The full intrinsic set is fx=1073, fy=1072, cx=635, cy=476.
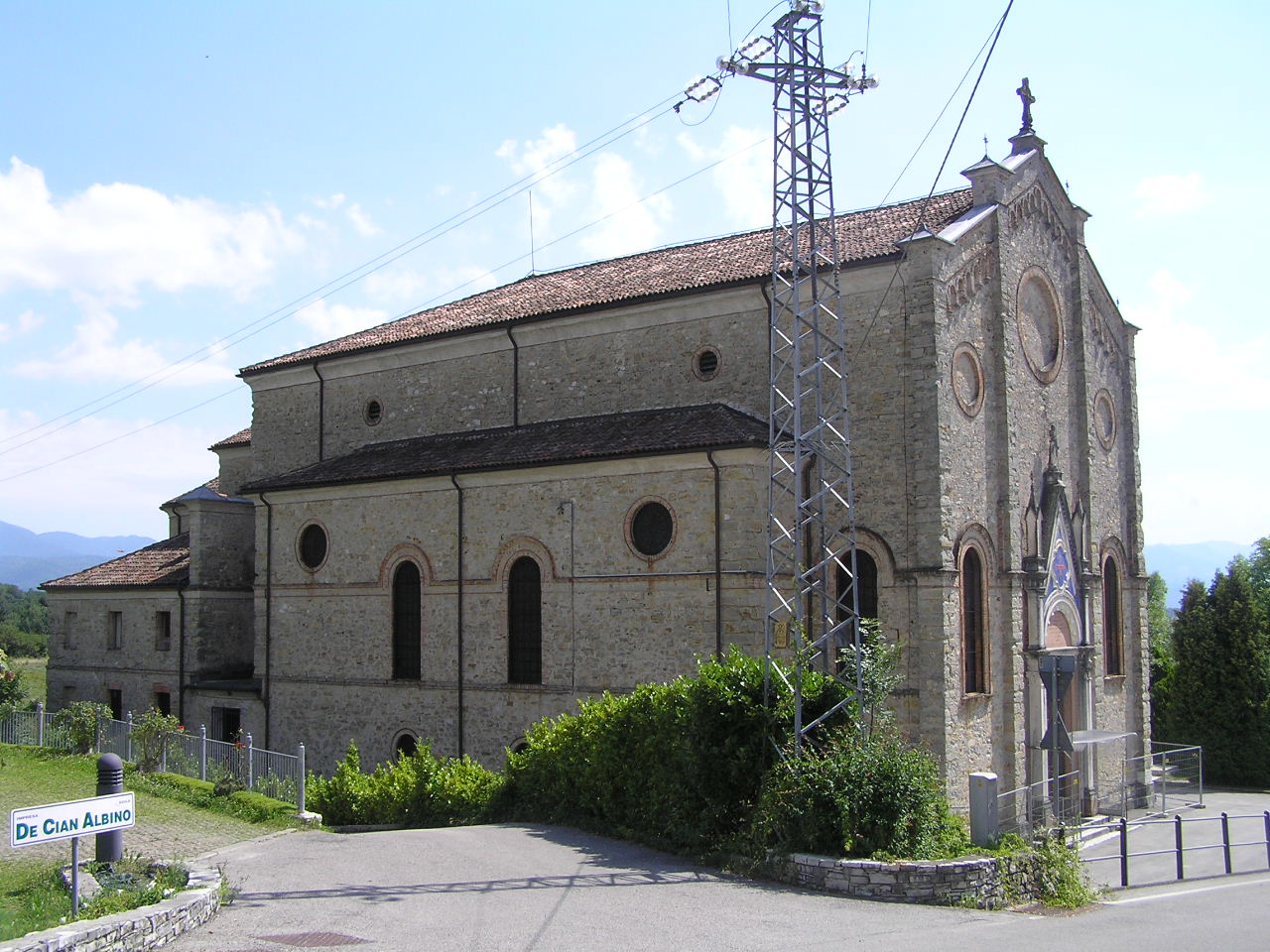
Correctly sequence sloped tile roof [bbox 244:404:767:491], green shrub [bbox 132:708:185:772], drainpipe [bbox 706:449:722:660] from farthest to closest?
sloped tile roof [bbox 244:404:767:491] < green shrub [bbox 132:708:185:772] < drainpipe [bbox 706:449:722:660]

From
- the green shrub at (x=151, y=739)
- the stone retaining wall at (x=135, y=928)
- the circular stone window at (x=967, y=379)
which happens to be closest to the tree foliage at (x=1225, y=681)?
the circular stone window at (x=967, y=379)

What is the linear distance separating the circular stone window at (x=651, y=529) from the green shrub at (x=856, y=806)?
713cm

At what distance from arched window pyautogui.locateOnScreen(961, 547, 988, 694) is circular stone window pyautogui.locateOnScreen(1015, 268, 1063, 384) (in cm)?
539

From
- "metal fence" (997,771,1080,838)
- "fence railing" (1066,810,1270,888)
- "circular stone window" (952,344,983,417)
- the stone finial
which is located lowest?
"fence railing" (1066,810,1270,888)

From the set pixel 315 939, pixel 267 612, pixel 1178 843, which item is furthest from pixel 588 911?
pixel 267 612

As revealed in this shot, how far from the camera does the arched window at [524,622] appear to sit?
22750 millimetres

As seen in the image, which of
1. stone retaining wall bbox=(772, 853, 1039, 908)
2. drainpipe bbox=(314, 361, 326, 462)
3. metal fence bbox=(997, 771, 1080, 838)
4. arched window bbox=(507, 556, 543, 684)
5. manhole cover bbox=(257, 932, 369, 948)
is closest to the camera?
Answer: manhole cover bbox=(257, 932, 369, 948)

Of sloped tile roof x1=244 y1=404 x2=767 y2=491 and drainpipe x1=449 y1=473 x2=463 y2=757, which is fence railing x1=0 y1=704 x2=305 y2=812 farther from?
sloped tile roof x1=244 y1=404 x2=767 y2=491

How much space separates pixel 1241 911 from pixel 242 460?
2937 centimetres

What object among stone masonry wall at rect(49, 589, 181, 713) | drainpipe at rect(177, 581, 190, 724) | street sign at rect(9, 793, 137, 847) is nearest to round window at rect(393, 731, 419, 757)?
drainpipe at rect(177, 581, 190, 724)

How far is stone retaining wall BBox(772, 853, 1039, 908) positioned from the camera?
12828mm

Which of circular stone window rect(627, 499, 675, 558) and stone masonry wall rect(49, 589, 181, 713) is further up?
circular stone window rect(627, 499, 675, 558)

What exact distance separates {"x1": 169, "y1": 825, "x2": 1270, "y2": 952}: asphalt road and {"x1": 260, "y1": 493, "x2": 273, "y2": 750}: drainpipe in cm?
1159

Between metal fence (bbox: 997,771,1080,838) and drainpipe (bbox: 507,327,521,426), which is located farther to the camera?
drainpipe (bbox: 507,327,521,426)
